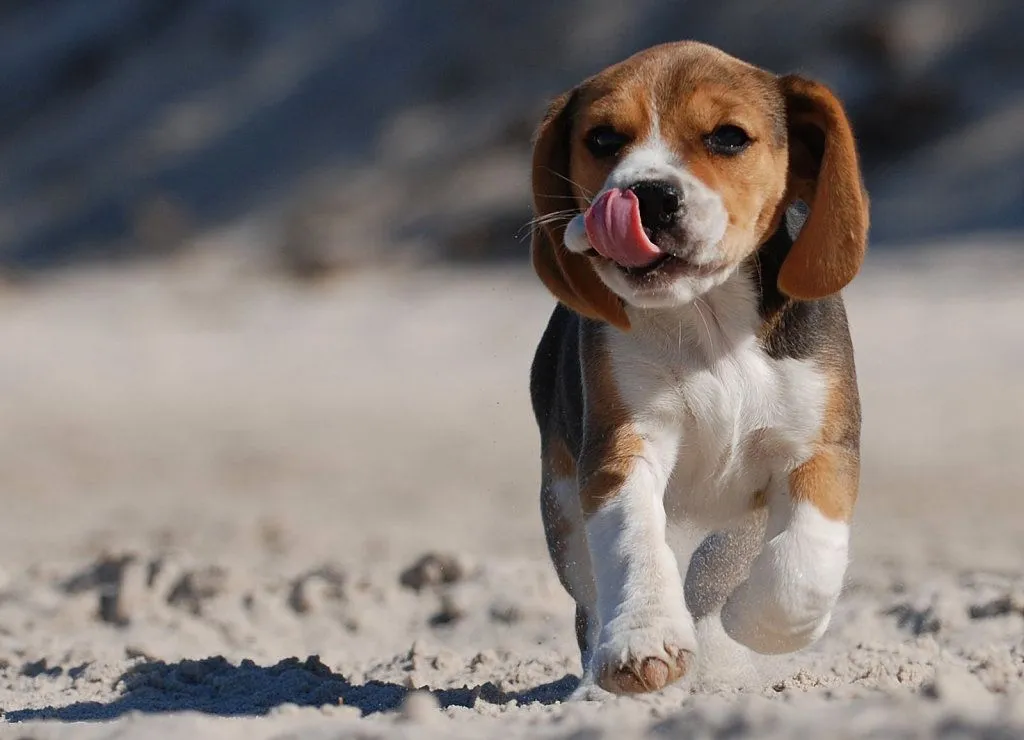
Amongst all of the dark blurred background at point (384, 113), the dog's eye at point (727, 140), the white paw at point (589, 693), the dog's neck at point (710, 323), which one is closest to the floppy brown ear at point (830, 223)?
the dog's neck at point (710, 323)

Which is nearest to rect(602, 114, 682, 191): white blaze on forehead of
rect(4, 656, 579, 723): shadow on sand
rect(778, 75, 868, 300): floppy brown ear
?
rect(778, 75, 868, 300): floppy brown ear

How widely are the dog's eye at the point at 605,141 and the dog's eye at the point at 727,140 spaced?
0.78ft

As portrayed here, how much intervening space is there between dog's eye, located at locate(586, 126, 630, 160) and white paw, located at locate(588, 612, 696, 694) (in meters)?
1.32

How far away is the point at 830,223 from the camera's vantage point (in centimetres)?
499

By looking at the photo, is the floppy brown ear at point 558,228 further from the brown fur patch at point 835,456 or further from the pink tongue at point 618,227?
the brown fur patch at point 835,456

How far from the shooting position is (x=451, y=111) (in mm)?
20797

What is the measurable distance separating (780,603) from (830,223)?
3.54 ft

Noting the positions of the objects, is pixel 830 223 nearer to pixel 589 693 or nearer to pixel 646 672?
pixel 646 672

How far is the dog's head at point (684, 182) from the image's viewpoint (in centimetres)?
470

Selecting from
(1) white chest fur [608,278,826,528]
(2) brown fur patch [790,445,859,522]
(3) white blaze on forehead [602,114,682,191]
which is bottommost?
(2) brown fur patch [790,445,859,522]

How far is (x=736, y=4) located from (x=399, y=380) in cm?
897

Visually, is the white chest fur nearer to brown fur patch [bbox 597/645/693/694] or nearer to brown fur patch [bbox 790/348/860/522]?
brown fur patch [bbox 790/348/860/522]

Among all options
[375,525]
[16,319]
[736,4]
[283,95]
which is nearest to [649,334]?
[375,525]

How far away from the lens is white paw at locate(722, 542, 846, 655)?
4867mm
